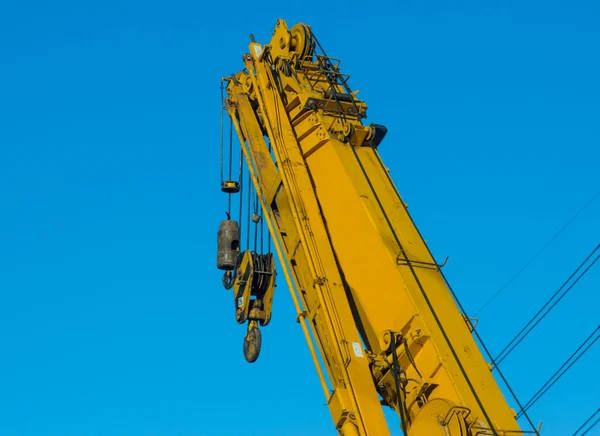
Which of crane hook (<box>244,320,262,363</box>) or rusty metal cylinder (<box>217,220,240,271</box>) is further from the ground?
rusty metal cylinder (<box>217,220,240,271</box>)

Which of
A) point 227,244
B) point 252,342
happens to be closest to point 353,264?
Result: point 252,342

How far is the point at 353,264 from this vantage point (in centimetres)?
1125

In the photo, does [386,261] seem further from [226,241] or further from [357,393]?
[226,241]

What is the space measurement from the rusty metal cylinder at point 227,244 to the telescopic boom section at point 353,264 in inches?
51.9

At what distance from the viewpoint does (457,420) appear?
9008 mm

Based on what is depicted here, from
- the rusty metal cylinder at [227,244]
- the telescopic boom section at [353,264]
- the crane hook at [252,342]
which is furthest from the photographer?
the rusty metal cylinder at [227,244]

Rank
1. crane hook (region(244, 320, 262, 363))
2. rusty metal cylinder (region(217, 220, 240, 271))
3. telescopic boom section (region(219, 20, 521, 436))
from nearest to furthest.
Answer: telescopic boom section (region(219, 20, 521, 436)), crane hook (region(244, 320, 262, 363)), rusty metal cylinder (region(217, 220, 240, 271))

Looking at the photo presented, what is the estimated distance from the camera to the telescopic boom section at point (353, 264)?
9672 millimetres

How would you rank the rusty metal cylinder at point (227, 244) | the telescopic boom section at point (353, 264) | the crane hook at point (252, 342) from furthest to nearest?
the rusty metal cylinder at point (227, 244) < the crane hook at point (252, 342) < the telescopic boom section at point (353, 264)

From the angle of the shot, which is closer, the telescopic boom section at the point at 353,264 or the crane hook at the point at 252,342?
the telescopic boom section at the point at 353,264

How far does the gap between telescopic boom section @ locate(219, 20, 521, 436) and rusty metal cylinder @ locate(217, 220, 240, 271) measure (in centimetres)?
132

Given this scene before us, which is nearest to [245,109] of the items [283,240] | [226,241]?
[226,241]

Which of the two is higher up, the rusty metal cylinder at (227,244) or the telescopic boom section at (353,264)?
the rusty metal cylinder at (227,244)

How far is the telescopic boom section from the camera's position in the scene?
967 centimetres
